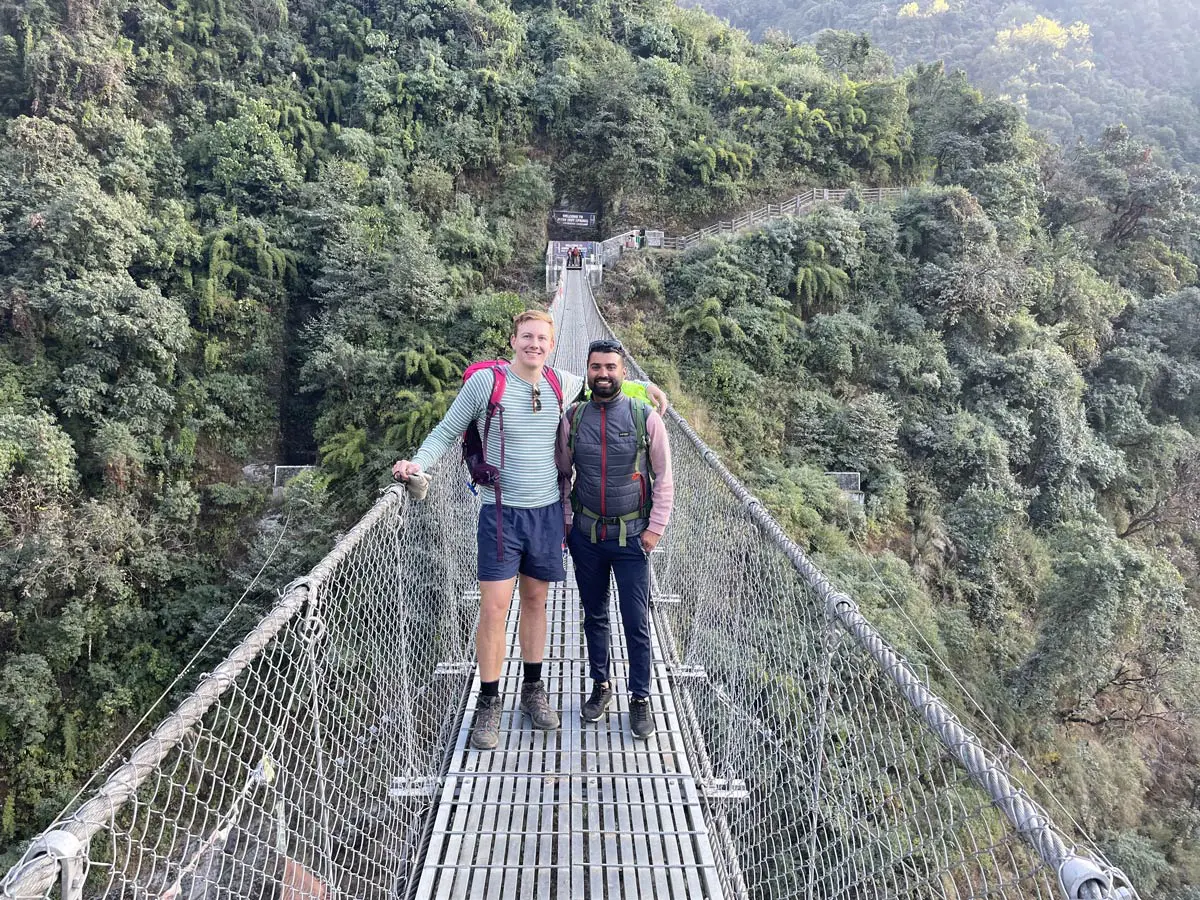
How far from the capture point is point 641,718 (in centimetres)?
225

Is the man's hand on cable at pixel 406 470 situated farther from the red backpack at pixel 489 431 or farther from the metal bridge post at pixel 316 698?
the metal bridge post at pixel 316 698

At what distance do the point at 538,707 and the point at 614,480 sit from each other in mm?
941

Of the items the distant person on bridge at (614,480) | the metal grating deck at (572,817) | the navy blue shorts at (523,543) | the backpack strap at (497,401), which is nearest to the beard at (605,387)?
the distant person on bridge at (614,480)

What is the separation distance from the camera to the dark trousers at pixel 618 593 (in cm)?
208

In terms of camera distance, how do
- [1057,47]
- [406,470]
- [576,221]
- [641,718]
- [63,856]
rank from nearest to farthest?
[63,856]
[406,470]
[641,718]
[576,221]
[1057,47]

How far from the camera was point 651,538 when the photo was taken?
200 cm

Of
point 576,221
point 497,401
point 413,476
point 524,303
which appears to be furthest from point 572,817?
point 576,221

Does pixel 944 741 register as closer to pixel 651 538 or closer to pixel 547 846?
pixel 651 538

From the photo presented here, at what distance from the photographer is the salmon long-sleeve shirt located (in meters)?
2.00

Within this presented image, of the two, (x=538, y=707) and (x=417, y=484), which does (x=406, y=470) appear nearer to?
(x=417, y=484)

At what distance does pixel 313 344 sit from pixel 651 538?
9715mm

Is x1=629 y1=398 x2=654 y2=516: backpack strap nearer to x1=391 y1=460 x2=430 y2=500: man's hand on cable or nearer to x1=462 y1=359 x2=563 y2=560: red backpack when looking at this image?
x1=462 y1=359 x2=563 y2=560: red backpack

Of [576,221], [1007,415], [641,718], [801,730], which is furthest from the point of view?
[576,221]

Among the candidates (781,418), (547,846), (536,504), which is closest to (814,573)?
(536,504)
